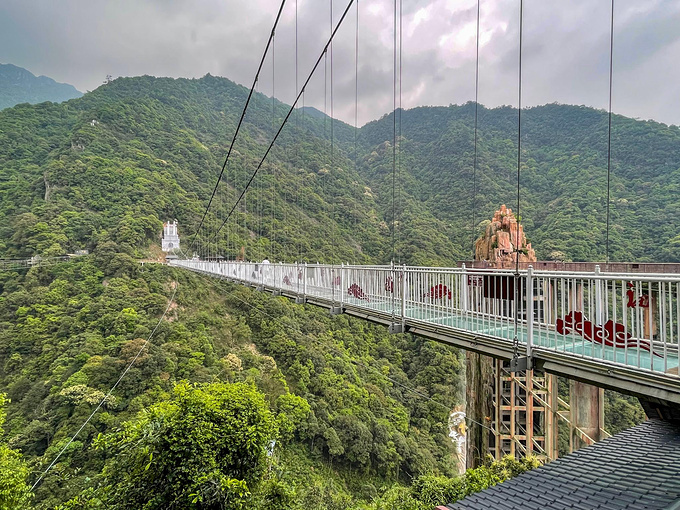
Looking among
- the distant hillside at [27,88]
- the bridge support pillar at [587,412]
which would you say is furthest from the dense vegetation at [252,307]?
→ the distant hillside at [27,88]

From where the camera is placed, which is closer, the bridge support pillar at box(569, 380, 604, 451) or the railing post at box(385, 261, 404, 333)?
the railing post at box(385, 261, 404, 333)

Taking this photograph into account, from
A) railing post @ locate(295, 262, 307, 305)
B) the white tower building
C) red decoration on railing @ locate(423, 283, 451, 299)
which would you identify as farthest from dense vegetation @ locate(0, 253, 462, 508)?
the white tower building

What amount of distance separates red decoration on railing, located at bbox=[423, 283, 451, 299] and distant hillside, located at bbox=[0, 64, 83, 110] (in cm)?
11288

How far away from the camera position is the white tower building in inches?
1142

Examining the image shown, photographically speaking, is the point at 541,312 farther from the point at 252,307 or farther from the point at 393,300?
the point at 252,307

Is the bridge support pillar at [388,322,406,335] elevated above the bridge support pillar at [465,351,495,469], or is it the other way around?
the bridge support pillar at [388,322,406,335]

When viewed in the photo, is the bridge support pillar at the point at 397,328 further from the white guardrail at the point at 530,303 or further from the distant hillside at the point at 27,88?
the distant hillside at the point at 27,88

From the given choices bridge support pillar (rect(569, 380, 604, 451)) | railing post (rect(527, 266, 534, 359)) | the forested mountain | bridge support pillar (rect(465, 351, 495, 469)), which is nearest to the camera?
railing post (rect(527, 266, 534, 359))

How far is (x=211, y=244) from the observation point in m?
31.3

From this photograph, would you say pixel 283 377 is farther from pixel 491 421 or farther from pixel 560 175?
pixel 560 175

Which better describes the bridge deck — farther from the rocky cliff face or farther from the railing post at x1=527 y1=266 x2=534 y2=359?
the rocky cliff face

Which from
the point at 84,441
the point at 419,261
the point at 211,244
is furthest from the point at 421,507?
the point at 211,244

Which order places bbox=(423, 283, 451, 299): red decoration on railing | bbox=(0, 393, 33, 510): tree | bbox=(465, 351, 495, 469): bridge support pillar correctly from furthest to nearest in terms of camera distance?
1. bbox=(465, 351, 495, 469): bridge support pillar
2. bbox=(0, 393, 33, 510): tree
3. bbox=(423, 283, 451, 299): red decoration on railing

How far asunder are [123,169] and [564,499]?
38189 millimetres
